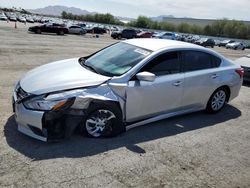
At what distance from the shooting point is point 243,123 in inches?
235

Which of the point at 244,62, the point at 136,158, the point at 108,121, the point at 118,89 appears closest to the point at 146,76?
the point at 118,89

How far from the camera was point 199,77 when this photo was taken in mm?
5531

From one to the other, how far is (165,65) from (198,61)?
991 mm

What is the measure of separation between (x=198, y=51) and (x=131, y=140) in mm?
2435

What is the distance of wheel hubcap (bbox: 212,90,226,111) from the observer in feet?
20.1

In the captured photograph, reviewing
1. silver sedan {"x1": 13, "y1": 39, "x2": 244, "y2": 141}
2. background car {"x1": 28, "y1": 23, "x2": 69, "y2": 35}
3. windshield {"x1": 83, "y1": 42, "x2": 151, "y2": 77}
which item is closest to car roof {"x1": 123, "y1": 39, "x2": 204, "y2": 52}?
silver sedan {"x1": 13, "y1": 39, "x2": 244, "y2": 141}

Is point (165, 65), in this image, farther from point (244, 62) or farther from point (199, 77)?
point (244, 62)

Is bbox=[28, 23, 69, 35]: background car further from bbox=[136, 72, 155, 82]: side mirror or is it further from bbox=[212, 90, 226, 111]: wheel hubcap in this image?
bbox=[136, 72, 155, 82]: side mirror

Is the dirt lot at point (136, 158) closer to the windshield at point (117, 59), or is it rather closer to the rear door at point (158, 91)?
the rear door at point (158, 91)

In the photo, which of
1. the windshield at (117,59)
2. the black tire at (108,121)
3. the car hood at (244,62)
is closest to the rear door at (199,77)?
the windshield at (117,59)

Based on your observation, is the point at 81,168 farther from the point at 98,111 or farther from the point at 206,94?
the point at 206,94

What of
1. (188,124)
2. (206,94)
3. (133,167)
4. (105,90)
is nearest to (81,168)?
(133,167)

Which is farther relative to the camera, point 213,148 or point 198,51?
point 198,51

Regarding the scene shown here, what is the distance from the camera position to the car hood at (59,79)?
4.16m
